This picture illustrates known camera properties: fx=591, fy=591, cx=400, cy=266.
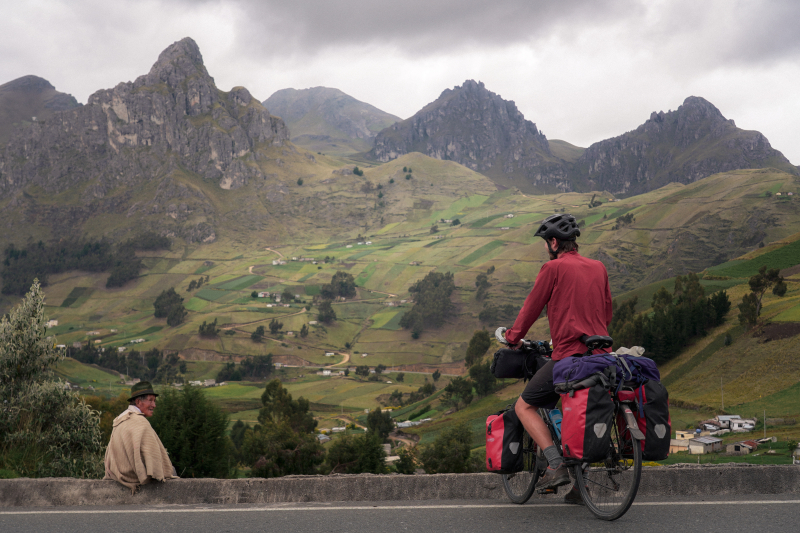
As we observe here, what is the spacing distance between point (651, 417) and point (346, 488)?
4073mm

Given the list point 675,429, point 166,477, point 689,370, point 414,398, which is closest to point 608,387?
point 166,477

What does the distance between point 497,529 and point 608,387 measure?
6.03 feet

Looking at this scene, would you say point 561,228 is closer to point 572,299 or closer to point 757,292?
point 572,299

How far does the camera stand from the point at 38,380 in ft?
44.8

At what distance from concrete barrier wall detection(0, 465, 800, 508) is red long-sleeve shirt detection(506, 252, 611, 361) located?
2317 millimetres

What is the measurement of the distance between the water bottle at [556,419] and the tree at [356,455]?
230 ft

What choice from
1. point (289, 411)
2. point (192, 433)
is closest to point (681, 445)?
point (192, 433)

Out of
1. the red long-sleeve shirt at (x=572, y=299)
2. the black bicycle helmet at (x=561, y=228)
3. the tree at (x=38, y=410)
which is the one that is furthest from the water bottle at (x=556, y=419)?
the tree at (x=38, y=410)

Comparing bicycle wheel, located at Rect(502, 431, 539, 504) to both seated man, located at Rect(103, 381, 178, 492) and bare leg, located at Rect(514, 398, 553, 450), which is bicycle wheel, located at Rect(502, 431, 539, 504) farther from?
seated man, located at Rect(103, 381, 178, 492)

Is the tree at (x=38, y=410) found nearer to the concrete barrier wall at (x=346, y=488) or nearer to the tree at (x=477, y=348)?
the concrete barrier wall at (x=346, y=488)

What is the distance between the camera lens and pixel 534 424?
6.50 meters

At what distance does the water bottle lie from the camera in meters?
6.45

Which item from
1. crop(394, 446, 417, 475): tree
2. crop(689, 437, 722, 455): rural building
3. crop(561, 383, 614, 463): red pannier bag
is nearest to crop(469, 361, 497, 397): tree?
crop(394, 446, 417, 475): tree

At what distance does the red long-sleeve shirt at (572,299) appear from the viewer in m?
6.32
